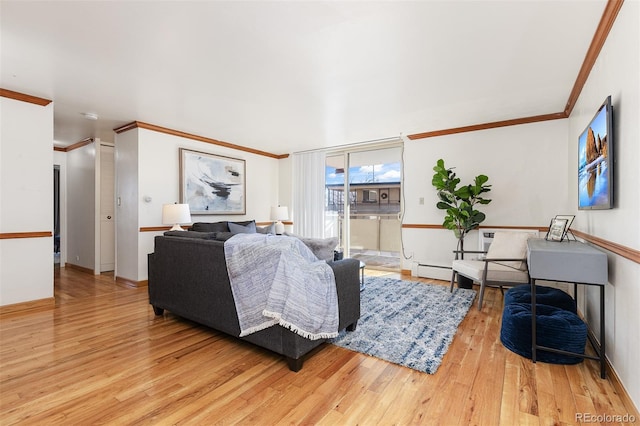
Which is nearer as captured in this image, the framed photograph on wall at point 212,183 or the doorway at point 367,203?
the framed photograph on wall at point 212,183

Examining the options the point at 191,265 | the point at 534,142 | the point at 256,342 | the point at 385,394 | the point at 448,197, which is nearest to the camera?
the point at 385,394

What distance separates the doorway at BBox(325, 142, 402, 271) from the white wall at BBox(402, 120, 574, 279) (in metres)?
0.36

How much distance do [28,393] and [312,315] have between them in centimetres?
171

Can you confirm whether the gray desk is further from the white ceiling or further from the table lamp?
the table lamp

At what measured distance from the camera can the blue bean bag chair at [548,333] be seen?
6.78 feet

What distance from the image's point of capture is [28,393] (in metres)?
1.74

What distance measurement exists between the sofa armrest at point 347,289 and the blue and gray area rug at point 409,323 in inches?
7.1

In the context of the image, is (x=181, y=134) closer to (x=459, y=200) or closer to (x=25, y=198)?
(x=25, y=198)

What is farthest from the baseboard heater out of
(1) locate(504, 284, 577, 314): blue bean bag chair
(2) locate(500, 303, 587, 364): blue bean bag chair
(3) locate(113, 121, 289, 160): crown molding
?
(3) locate(113, 121, 289, 160): crown molding

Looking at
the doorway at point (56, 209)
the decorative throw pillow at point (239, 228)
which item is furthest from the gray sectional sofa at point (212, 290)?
the doorway at point (56, 209)

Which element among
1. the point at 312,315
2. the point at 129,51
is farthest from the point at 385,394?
the point at 129,51

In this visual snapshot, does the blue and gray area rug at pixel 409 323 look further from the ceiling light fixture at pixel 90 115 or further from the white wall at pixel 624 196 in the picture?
the ceiling light fixture at pixel 90 115

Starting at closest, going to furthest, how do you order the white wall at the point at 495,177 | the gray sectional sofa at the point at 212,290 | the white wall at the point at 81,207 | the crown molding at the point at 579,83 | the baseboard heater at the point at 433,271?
the crown molding at the point at 579,83, the gray sectional sofa at the point at 212,290, the white wall at the point at 495,177, the baseboard heater at the point at 433,271, the white wall at the point at 81,207

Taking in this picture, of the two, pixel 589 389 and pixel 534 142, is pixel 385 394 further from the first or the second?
pixel 534 142
